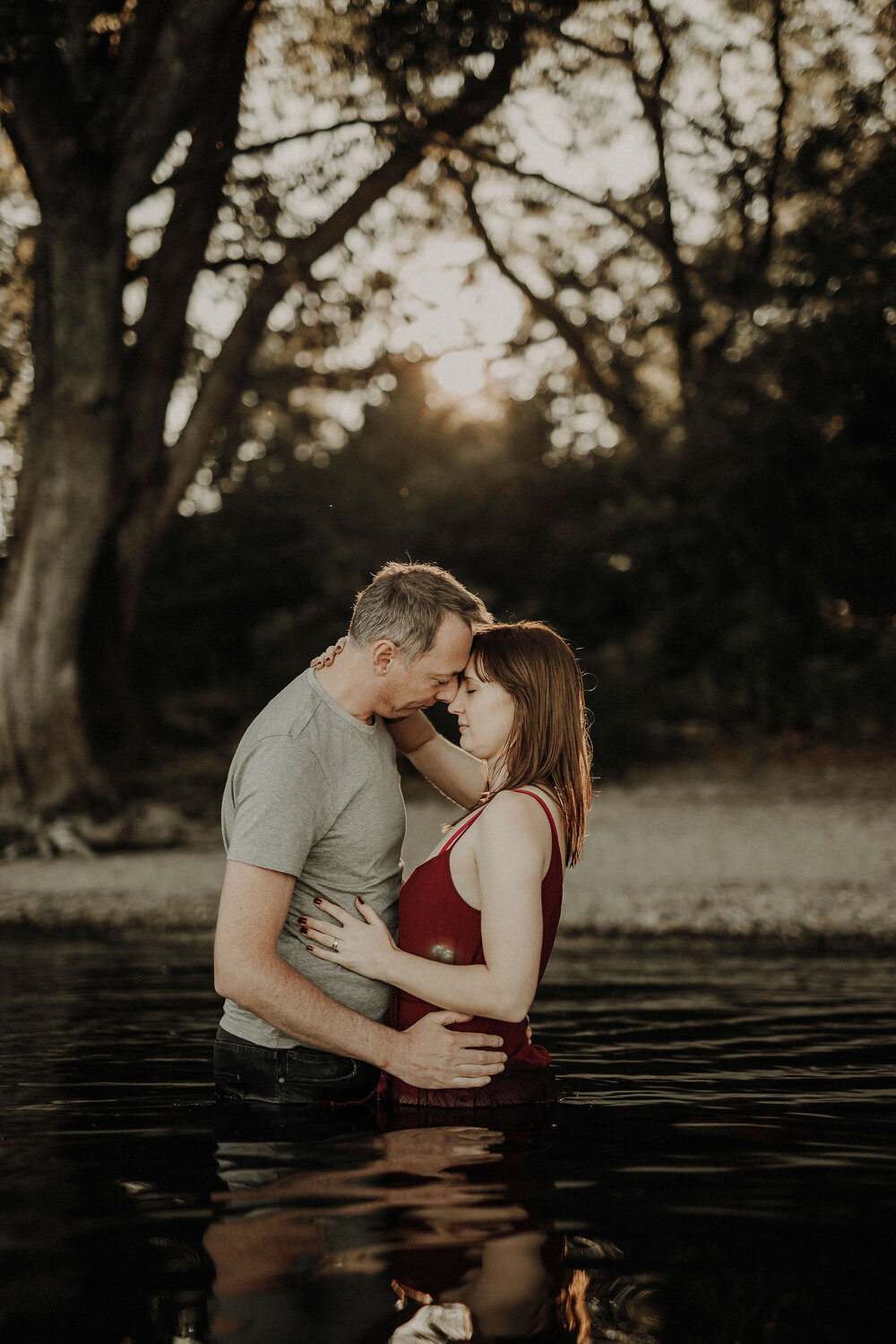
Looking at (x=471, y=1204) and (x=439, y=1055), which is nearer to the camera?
(x=471, y=1204)

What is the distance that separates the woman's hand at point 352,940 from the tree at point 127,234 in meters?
9.95

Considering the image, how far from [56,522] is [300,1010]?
1072 centimetres

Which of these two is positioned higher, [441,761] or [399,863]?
[441,761]

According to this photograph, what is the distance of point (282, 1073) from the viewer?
3328mm

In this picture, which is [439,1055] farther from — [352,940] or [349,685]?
[349,685]

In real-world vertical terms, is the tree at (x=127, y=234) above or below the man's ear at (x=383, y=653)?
above

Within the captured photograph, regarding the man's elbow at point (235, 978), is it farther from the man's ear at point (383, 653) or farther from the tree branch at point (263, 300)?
the tree branch at point (263, 300)

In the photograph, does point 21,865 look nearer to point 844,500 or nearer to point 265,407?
point 265,407

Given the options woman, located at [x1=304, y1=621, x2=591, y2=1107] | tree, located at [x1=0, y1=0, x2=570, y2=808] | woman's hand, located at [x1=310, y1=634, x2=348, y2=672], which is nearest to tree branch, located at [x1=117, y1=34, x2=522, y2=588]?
tree, located at [x1=0, y1=0, x2=570, y2=808]

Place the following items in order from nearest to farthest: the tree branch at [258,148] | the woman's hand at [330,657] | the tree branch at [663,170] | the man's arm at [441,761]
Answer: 1. the woman's hand at [330,657]
2. the man's arm at [441,761]
3. the tree branch at [258,148]
4. the tree branch at [663,170]

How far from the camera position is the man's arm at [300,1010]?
2965 millimetres

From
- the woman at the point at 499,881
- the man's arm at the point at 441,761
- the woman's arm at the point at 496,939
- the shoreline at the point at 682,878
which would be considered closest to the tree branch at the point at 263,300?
the shoreline at the point at 682,878

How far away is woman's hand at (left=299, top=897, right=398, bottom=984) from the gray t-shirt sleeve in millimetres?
220

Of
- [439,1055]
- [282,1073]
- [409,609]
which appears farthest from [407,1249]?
[409,609]
